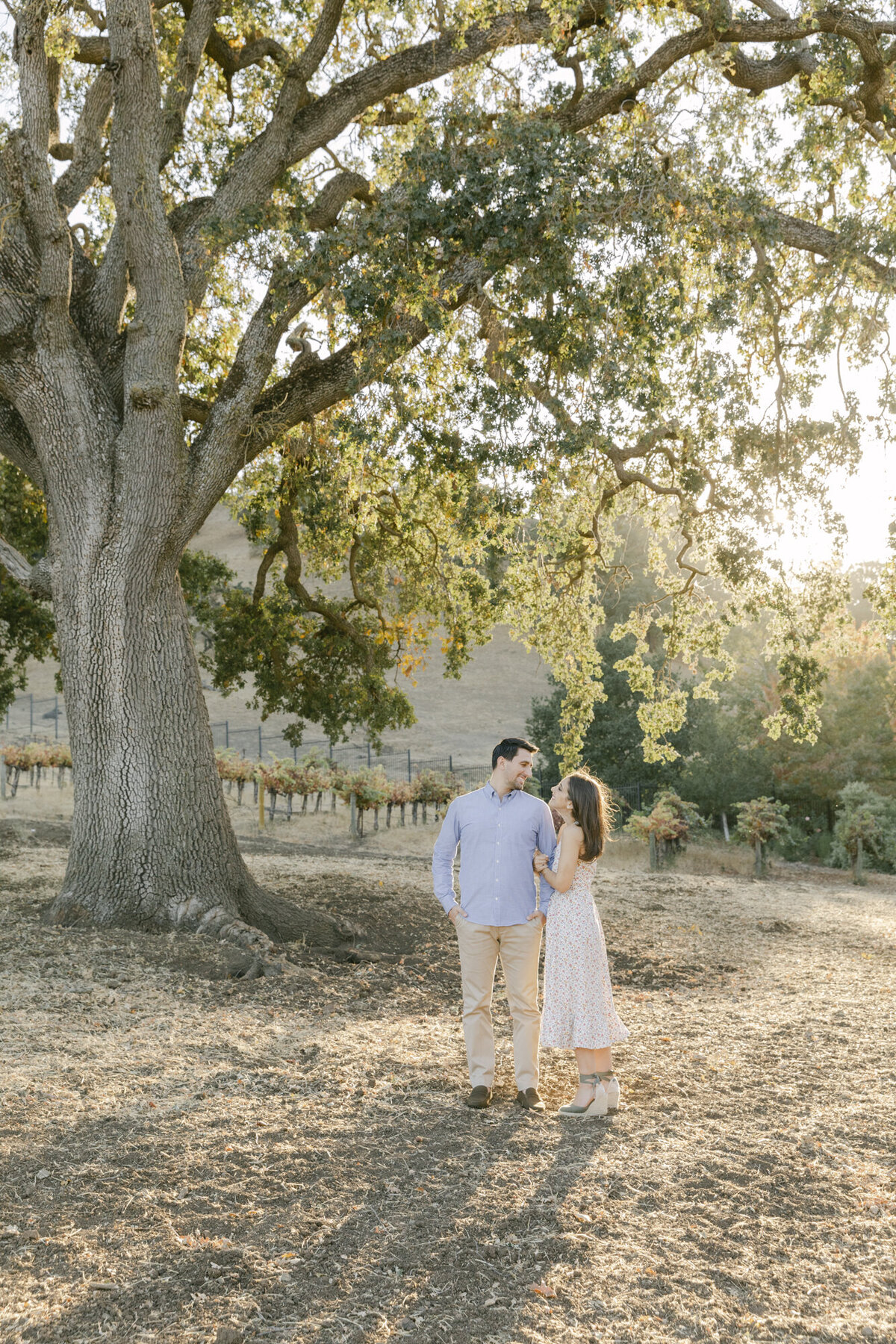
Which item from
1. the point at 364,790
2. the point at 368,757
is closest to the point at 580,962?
the point at 364,790

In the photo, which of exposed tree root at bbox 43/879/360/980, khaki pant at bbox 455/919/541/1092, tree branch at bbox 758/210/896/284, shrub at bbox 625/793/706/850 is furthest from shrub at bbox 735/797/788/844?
khaki pant at bbox 455/919/541/1092

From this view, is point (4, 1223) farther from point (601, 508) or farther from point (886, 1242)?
point (601, 508)

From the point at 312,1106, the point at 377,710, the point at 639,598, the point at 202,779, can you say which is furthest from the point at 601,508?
the point at 639,598

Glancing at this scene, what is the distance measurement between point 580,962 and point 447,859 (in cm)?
84

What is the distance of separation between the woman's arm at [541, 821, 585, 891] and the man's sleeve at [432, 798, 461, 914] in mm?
507

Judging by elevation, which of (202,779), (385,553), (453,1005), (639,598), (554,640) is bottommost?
(453,1005)

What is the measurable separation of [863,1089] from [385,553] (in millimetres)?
9619

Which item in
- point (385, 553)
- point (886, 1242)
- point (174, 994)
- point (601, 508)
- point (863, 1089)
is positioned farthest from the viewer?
point (385, 553)

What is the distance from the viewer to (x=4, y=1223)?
374 cm

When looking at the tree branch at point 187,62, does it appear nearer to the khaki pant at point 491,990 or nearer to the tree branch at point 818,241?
the tree branch at point 818,241

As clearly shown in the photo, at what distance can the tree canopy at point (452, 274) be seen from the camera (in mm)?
7562

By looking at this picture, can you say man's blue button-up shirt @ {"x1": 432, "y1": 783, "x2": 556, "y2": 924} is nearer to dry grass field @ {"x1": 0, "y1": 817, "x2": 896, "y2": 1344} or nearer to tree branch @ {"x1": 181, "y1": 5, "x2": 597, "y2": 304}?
dry grass field @ {"x1": 0, "y1": 817, "x2": 896, "y2": 1344}

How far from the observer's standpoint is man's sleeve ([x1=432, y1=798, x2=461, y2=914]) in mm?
5133

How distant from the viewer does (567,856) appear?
5.12 metres
